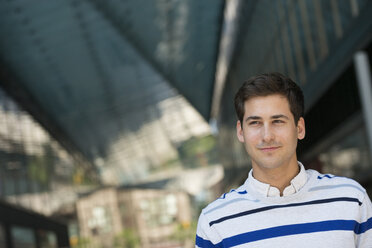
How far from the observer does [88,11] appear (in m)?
26.8

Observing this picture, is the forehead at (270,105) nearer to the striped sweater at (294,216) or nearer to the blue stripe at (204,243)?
the striped sweater at (294,216)

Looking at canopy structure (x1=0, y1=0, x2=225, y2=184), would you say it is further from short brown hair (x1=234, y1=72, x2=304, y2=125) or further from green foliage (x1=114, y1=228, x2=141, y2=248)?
short brown hair (x1=234, y1=72, x2=304, y2=125)

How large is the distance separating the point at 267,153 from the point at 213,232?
297 millimetres

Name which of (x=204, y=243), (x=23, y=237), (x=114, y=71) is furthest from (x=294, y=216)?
(x=114, y=71)

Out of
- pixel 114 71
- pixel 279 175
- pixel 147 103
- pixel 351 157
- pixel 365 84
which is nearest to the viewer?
pixel 279 175

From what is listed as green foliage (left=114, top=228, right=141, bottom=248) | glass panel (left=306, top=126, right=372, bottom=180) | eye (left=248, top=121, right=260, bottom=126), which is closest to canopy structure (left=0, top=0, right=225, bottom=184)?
green foliage (left=114, top=228, right=141, bottom=248)

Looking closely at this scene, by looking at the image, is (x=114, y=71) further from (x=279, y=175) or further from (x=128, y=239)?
(x=279, y=175)

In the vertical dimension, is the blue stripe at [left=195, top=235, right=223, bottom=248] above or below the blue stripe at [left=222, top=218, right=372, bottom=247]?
above

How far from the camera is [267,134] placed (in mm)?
1885

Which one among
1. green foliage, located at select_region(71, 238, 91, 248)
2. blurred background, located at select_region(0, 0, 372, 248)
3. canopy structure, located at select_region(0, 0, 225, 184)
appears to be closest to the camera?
blurred background, located at select_region(0, 0, 372, 248)

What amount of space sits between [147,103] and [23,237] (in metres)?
18.6

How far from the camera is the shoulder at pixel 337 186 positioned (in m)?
1.85

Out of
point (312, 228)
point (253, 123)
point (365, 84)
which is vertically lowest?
point (312, 228)

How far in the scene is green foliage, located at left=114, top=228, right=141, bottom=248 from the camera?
48.8 metres
